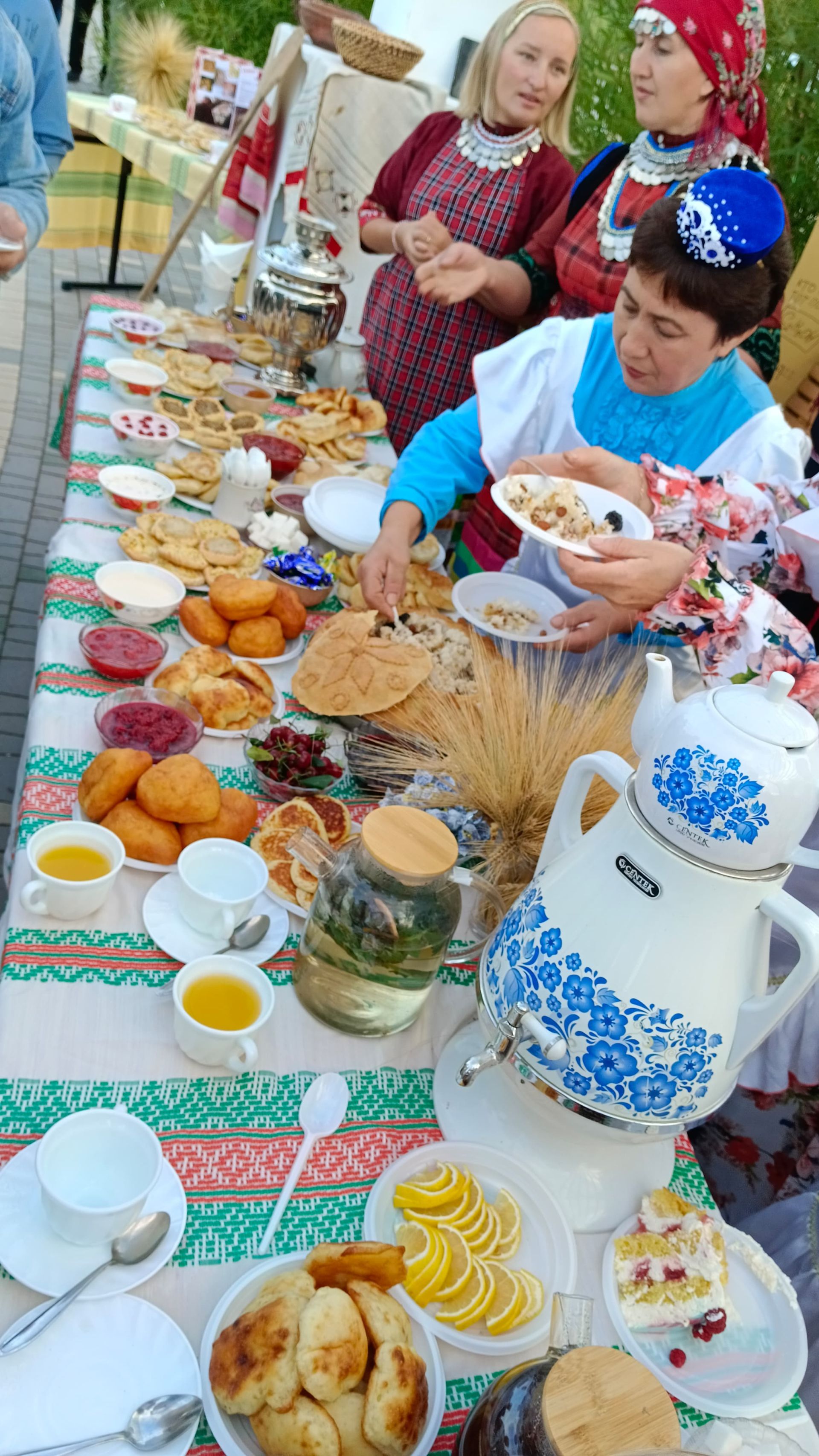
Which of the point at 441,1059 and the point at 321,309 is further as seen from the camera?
the point at 321,309

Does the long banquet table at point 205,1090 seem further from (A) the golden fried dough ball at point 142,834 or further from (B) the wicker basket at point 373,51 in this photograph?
(B) the wicker basket at point 373,51

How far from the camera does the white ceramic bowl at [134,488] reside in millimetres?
2088

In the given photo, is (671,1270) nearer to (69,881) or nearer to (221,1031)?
(221,1031)

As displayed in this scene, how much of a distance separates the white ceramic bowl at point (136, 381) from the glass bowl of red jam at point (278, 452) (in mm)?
286

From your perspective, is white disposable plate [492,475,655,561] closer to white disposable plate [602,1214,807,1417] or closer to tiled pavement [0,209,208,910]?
white disposable plate [602,1214,807,1417]

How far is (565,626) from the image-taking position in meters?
2.00

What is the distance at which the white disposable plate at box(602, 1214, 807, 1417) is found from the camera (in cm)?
97

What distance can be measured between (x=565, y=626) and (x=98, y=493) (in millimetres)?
1092

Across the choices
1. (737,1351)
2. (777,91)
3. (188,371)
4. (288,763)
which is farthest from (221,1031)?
(777,91)

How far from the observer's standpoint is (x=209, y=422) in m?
2.55

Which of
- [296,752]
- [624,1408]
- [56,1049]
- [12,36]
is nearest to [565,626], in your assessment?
[296,752]

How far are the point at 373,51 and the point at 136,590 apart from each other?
13.3ft

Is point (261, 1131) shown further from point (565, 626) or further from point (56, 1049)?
point (565, 626)

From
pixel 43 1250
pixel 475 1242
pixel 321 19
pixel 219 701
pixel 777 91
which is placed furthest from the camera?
pixel 321 19
